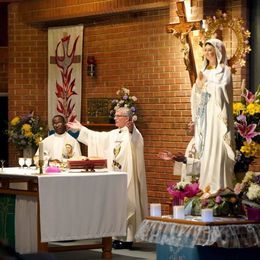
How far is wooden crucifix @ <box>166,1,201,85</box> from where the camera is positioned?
13258 millimetres

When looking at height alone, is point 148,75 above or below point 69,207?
above

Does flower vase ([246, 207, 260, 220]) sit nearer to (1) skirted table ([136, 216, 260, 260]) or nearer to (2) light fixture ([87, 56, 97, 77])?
(1) skirted table ([136, 216, 260, 260])

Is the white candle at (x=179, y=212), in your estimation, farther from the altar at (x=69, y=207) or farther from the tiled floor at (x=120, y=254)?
the tiled floor at (x=120, y=254)

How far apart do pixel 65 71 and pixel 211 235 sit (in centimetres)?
751

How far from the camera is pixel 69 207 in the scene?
11508mm

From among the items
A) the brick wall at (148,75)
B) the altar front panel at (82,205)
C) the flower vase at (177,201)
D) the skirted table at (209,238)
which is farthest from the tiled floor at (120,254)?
the skirted table at (209,238)

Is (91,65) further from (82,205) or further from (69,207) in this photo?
(69,207)

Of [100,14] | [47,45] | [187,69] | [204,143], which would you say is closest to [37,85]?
[47,45]

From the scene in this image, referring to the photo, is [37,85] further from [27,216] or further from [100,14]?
[27,216]

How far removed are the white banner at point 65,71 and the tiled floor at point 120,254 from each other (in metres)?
3.40

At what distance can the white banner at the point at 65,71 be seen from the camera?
16.0 metres

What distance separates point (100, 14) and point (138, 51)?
903 mm

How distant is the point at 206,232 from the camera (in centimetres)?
923

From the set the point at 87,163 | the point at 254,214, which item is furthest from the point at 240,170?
the point at 87,163
